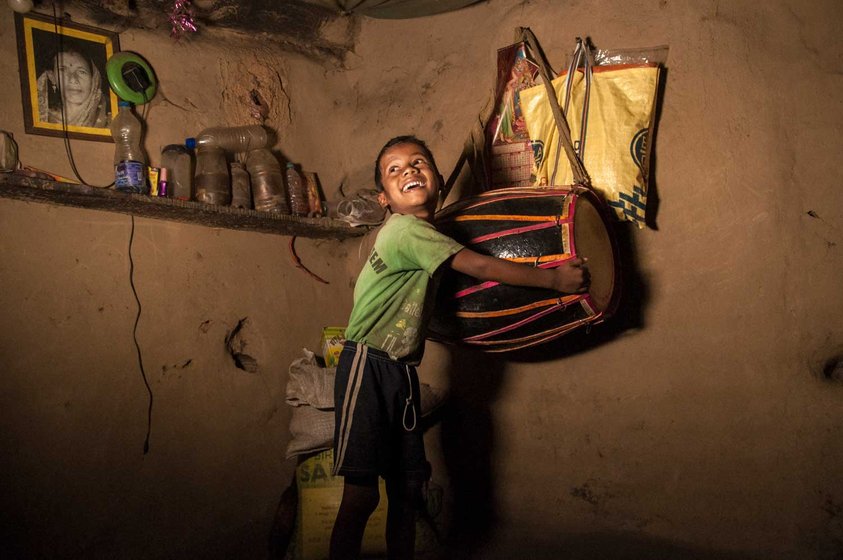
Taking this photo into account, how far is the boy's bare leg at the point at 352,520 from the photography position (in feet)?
5.43

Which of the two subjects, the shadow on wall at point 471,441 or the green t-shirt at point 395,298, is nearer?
the green t-shirt at point 395,298

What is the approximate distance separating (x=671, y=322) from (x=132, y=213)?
2.17m

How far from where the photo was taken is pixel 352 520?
1.67m

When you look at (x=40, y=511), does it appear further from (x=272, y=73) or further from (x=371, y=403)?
(x=272, y=73)

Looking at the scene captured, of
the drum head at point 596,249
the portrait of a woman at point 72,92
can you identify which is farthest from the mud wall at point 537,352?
the drum head at point 596,249

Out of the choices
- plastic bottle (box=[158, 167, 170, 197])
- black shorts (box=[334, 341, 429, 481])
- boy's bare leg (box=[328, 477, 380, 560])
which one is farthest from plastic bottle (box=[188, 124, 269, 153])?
→ boy's bare leg (box=[328, 477, 380, 560])

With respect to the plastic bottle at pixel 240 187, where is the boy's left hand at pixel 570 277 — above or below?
below

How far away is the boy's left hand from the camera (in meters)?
1.56

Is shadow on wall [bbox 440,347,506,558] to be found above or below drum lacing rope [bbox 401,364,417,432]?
below

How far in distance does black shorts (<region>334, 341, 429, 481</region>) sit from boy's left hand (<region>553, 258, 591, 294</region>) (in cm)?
56

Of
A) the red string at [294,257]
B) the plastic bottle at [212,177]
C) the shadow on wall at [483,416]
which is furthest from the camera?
the red string at [294,257]

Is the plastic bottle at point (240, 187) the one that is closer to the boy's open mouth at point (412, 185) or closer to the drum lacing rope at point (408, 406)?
the boy's open mouth at point (412, 185)

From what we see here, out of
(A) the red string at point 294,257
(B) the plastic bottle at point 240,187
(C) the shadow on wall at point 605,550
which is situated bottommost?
(C) the shadow on wall at point 605,550

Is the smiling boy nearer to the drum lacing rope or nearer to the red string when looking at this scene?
the drum lacing rope
